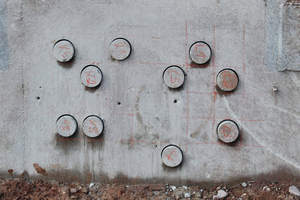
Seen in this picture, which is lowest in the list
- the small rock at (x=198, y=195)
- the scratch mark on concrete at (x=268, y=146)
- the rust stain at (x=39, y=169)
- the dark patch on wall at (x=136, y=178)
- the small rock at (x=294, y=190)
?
the small rock at (x=198, y=195)

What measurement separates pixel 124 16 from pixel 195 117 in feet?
5.16

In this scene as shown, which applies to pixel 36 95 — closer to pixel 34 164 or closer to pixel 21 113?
pixel 21 113

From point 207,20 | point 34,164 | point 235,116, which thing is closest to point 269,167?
point 235,116

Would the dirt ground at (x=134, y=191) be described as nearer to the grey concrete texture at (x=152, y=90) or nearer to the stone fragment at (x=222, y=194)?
the stone fragment at (x=222, y=194)

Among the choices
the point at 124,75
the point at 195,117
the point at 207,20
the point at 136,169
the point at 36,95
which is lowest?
the point at 136,169

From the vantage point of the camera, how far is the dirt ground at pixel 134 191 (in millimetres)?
2703

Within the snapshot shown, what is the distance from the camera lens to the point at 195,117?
2.78m

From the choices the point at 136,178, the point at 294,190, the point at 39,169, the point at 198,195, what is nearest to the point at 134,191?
the point at 136,178

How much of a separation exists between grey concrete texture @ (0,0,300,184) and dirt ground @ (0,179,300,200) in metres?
0.11

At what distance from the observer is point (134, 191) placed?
2746 millimetres

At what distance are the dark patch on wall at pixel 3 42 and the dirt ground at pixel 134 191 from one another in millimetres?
1529

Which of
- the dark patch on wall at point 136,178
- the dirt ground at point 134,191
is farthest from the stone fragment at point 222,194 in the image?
the dark patch on wall at point 136,178

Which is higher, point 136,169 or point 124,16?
point 124,16

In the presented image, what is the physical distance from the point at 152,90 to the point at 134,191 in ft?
4.27
